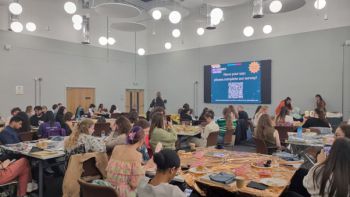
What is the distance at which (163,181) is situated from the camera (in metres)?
1.92

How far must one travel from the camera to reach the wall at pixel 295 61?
338 inches

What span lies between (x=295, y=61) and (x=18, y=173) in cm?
893

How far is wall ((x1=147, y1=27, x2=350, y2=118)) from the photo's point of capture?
8594mm

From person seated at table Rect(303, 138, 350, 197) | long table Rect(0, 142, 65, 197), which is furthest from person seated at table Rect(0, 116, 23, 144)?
person seated at table Rect(303, 138, 350, 197)

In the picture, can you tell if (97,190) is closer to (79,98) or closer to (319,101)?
(319,101)

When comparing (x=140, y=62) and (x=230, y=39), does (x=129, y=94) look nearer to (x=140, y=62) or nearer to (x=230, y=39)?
(x=140, y=62)

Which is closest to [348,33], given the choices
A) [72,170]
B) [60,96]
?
[72,170]

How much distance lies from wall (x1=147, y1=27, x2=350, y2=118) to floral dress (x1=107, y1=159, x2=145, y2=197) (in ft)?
27.0

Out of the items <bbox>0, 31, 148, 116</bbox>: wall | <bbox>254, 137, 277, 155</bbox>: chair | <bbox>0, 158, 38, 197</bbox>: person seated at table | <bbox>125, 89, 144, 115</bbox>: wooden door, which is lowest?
<bbox>0, 158, 38, 197</bbox>: person seated at table

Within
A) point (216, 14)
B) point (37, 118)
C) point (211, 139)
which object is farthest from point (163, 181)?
point (37, 118)

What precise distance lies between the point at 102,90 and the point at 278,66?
7568 mm

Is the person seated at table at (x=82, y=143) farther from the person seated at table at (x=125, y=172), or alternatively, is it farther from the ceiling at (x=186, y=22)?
the ceiling at (x=186, y=22)

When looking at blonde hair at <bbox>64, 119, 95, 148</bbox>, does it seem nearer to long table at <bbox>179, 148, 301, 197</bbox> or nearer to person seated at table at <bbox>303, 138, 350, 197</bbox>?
long table at <bbox>179, 148, 301, 197</bbox>

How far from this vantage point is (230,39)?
1100 cm
